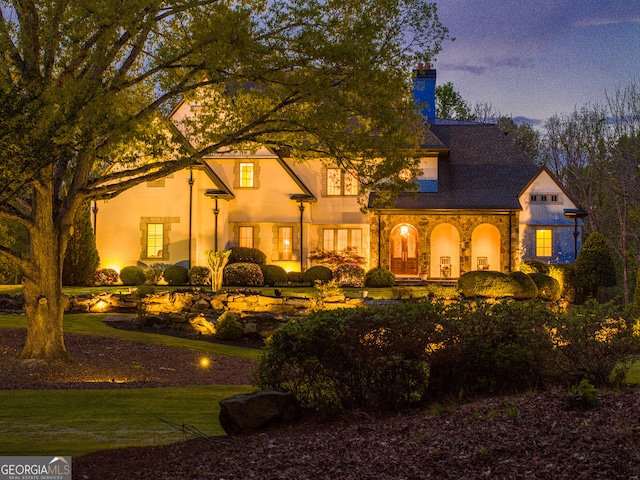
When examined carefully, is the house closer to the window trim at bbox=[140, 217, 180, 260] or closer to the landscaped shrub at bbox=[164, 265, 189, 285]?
the window trim at bbox=[140, 217, 180, 260]

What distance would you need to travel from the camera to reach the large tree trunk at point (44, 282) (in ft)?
40.2

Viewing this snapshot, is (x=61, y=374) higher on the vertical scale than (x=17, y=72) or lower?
lower

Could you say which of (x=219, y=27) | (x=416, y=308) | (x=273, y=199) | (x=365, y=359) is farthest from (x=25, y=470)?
(x=273, y=199)

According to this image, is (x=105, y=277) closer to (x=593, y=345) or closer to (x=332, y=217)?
(x=332, y=217)

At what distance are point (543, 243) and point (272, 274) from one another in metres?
12.7

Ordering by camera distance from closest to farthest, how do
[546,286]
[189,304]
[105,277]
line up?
[189,304] < [546,286] < [105,277]

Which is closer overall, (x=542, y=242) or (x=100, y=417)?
(x=100, y=417)

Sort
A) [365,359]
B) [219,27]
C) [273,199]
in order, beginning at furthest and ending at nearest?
[273,199] → [219,27] → [365,359]

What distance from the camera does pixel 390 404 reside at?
23.8 ft

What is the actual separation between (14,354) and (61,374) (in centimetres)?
198

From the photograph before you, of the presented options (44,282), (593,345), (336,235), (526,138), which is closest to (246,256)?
(336,235)

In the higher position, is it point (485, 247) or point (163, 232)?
point (163, 232)

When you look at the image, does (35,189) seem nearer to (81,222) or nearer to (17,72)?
(17,72)

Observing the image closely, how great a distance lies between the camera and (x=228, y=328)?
18.5m
